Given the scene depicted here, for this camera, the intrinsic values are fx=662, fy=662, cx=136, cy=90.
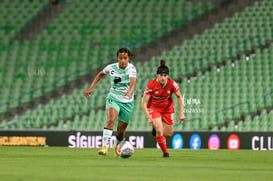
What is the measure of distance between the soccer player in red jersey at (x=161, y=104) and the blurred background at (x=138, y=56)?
27.3 feet

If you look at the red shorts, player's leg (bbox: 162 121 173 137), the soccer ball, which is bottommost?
the soccer ball

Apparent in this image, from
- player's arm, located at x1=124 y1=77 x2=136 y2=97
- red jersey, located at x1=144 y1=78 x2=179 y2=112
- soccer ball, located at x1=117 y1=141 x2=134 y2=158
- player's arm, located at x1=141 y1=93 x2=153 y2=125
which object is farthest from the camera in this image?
red jersey, located at x1=144 y1=78 x2=179 y2=112

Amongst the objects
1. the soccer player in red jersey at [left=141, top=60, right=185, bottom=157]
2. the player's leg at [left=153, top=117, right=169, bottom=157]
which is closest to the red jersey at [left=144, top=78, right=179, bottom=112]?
the soccer player in red jersey at [left=141, top=60, right=185, bottom=157]

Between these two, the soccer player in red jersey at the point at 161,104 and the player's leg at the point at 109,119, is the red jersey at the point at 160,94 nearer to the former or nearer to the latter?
the soccer player in red jersey at the point at 161,104

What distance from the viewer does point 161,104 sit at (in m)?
14.9

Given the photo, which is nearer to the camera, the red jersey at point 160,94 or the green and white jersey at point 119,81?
the green and white jersey at point 119,81

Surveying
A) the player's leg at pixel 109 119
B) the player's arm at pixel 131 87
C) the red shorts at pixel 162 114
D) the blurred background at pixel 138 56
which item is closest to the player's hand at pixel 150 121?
the red shorts at pixel 162 114

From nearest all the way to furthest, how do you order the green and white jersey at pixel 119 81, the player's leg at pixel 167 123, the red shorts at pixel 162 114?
A: the green and white jersey at pixel 119 81 < the red shorts at pixel 162 114 < the player's leg at pixel 167 123

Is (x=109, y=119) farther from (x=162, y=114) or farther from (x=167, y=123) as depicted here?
(x=167, y=123)

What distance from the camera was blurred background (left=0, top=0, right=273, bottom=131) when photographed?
25062mm

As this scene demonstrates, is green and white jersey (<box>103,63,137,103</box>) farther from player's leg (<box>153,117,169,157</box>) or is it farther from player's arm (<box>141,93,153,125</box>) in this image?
player's leg (<box>153,117,169,157</box>)

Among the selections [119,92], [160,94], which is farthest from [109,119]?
[160,94]

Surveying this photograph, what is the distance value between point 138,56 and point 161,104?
593 inches

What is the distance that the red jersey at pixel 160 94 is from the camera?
14594 mm
